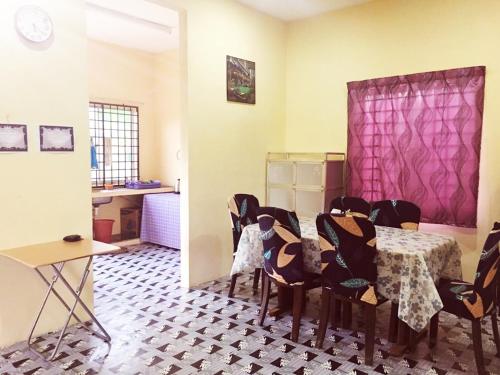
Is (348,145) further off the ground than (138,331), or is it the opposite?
(348,145)

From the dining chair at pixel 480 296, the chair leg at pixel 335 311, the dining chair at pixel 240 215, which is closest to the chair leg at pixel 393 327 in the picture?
the dining chair at pixel 480 296

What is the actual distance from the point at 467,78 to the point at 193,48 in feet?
8.91

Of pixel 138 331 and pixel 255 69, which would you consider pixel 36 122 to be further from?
pixel 255 69

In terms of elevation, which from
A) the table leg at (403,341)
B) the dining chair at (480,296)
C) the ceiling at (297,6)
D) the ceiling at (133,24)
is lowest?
the table leg at (403,341)

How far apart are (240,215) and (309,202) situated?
3.68ft

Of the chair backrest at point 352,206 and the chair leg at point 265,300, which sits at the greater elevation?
the chair backrest at point 352,206

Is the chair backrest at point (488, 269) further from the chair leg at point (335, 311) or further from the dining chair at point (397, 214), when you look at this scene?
the chair leg at point (335, 311)

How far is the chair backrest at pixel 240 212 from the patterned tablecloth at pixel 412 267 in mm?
849

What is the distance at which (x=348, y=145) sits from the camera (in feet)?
15.5

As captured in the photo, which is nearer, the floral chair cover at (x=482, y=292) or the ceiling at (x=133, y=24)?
the floral chair cover at (x=482, y=292)

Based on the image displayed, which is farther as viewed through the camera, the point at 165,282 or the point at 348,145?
the point at 348,145

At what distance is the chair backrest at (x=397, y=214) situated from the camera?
3.55 metres

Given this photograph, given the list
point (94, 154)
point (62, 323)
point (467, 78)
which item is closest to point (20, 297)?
point (62, 323)

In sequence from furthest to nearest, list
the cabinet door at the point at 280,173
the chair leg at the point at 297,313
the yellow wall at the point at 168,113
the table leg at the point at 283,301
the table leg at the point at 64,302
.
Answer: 1. the yellow wall at the point at 168,113
2. the cabinet door at the point at 280,173
3. the table leg at the point at 283,301
4. the chair leg at the point at 297,313
5. the table leg at the point at 64,302
